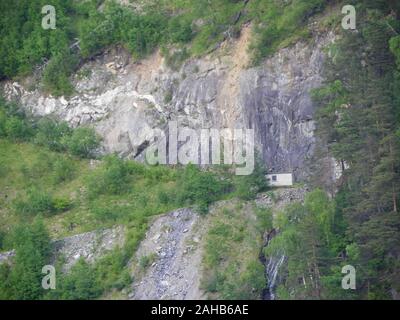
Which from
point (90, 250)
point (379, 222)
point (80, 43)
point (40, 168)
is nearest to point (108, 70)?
point (80, 43)

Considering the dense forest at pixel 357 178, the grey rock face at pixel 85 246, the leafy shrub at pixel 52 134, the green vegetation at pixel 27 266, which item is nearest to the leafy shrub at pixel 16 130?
the leafy shrub at pixel 52 134

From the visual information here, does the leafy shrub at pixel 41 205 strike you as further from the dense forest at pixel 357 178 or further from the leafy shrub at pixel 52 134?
the dense forest at pixel 357 178

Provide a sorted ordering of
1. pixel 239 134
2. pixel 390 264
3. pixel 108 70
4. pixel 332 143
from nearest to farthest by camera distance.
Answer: pixel 390 264, pixel 332 143, pixel 239 134, pixel 108 70

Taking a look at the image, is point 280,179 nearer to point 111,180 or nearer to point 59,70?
point 111,180

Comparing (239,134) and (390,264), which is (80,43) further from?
(390,264)

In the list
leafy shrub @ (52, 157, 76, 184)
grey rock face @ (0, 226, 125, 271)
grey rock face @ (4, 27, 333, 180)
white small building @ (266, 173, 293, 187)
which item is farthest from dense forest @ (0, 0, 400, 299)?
grey rock face @ (4, 27, 333, 180)

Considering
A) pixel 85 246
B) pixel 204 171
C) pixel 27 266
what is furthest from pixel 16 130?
pixel 27 266
